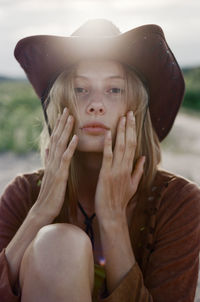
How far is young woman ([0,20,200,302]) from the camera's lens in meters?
2.28

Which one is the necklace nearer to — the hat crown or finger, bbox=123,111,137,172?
finger, bbox=123,111,137,172

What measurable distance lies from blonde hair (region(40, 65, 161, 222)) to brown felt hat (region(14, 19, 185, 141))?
0.09 meters

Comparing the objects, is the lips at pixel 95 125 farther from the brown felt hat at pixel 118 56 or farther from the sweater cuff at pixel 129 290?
the sweater cuff at pixel 129 290

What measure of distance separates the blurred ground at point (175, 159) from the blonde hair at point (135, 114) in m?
3.63

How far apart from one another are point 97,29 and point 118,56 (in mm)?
308

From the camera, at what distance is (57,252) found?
2189 millimetres

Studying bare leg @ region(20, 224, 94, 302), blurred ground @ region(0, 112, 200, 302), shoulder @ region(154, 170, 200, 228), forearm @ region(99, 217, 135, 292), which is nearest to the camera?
bare leg @ region(20, 224, 94, 302)

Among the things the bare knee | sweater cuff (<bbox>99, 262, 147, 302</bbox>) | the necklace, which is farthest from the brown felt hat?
sweater cuff (<bbox>99, 262, 147, 302</bbox>)

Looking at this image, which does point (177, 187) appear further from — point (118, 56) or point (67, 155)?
point (118, 56)

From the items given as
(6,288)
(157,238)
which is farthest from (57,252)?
(157,238)

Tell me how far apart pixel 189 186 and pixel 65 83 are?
3.39 ft

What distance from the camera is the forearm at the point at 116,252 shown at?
239 centimetres

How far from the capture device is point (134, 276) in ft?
7.66

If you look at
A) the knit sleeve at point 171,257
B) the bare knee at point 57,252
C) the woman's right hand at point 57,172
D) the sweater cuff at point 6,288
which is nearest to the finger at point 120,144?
the woman's right hand at point 57,172
